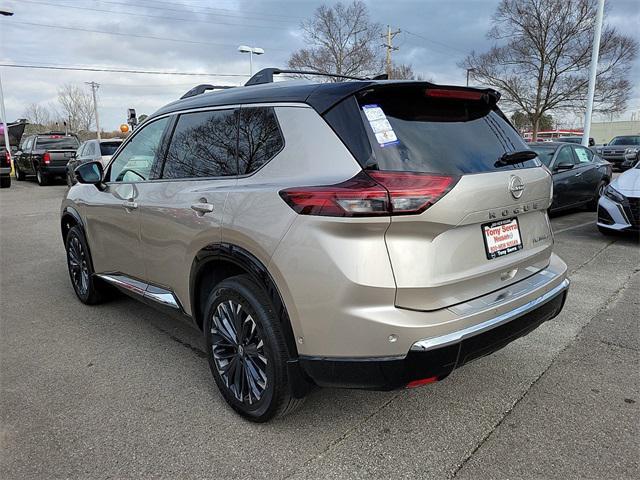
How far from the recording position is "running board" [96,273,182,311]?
3.35 metres

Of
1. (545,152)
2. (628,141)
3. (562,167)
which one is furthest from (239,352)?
(628,141)

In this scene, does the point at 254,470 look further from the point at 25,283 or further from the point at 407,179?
the point at 25,283

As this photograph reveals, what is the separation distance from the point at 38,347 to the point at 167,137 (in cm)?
200

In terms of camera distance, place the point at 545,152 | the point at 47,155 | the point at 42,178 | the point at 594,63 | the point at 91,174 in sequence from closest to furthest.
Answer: the point at 91,174 → the point at 545,152 → the point at 594,63 → the point at 47,155 → the point at 42,178

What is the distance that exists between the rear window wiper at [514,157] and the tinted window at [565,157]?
6.96 metres

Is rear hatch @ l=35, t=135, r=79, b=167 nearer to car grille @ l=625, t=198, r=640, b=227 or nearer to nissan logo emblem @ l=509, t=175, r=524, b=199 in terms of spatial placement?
car grille @ l=625, t=198, r=640, b=227

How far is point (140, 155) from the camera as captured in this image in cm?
379

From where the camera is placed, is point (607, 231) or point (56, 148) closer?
point (607, 231)

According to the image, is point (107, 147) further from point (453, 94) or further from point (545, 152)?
point (453, 94)

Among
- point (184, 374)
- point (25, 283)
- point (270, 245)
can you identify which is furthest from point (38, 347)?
point (270, 245)

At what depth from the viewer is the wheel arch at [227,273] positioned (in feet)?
7.77

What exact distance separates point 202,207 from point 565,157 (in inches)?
336

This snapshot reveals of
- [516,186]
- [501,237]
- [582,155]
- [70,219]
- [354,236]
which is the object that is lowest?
[582,155]

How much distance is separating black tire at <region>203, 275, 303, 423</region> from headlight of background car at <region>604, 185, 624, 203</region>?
6.50 m
